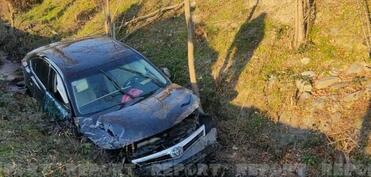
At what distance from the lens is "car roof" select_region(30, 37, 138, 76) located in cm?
747

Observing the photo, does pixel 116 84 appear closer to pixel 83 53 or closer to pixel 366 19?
pixel 83 53

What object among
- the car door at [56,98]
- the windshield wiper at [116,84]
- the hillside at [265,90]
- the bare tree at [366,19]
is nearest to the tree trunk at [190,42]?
the hillside at [265,90]

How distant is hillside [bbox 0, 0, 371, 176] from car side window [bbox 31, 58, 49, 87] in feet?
1.87

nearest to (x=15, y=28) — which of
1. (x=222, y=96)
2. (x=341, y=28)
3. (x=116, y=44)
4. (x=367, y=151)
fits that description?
(x=116, y=44)

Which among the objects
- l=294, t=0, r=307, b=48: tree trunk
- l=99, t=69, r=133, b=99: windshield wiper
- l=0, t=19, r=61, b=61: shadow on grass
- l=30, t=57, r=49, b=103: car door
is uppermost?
l=294, t=0, r=307, b=48: tree trunk

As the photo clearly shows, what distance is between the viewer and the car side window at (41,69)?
796 centimetres

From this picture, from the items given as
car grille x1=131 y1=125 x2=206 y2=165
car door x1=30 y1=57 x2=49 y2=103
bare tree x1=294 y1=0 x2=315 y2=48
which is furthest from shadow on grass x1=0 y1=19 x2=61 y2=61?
car grille x1=131 y1=125 x2=206 y2=165

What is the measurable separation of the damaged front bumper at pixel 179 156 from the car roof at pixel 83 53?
2.07 meters

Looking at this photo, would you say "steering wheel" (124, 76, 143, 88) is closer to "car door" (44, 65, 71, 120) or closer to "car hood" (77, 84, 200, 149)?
"car hood" (77, 84, 200, 149)

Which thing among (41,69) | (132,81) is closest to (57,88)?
(41,69)

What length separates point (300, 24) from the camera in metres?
8.35

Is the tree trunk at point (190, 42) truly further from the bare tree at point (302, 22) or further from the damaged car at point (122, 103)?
the bare tree at point (302, 22)

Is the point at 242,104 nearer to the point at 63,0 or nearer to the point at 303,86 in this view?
the point at 303,86

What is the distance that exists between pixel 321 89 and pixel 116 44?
11.8 ft
